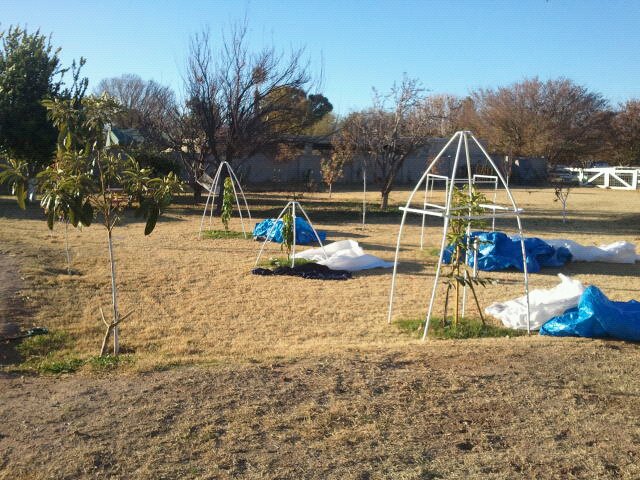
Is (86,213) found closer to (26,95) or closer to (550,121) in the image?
(26,95)

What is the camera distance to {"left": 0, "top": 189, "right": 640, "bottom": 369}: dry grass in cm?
671

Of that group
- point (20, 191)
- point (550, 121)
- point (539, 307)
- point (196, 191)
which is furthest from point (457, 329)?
point (550, 121)

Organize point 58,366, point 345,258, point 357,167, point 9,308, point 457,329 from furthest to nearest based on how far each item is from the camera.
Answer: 1. point 357,167
2. point 345,258
3. point 9,308
4. point 457,329
5. point 58,366

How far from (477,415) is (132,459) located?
2152 mm

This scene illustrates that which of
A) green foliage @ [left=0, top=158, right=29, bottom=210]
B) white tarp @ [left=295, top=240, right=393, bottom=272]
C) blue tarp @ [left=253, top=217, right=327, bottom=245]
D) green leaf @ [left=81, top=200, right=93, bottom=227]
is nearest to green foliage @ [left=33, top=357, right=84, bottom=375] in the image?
green leaf @ [left=81, top=200, right=93, bottom=227]

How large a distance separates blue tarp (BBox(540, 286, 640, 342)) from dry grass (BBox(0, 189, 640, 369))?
1.59 metres

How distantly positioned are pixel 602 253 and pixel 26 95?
18.0m

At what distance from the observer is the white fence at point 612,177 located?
123ft

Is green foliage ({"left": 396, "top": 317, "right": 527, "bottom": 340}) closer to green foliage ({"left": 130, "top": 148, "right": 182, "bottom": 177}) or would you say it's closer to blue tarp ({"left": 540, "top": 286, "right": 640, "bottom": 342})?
blue tarp ({"left": 540, "top": 286, "right": 640, "bottom": 342})

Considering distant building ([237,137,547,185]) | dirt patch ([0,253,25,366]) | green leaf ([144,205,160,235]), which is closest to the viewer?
green leaf ([144,205,160,235])

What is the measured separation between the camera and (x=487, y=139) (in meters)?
46.2

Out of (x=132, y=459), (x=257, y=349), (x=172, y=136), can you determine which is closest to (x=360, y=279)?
(x=257, y=349)

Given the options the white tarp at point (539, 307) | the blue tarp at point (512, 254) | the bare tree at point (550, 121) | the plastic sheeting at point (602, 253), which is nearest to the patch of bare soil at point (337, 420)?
the white tarp at point (539, 307)

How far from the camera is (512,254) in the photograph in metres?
11.5
